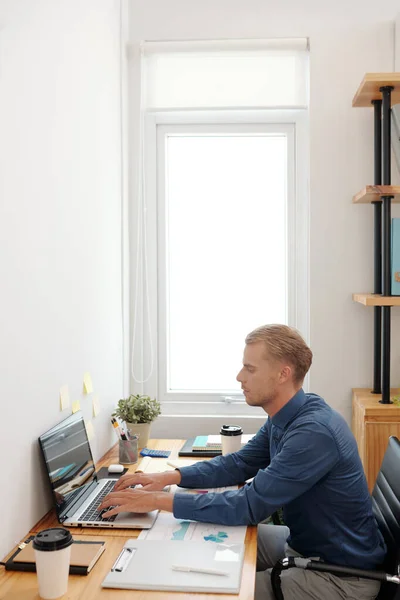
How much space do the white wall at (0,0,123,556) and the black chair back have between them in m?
0.97

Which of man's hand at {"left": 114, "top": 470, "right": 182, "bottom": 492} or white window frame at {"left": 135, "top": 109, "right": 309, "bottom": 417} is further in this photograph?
white window frame at {"left": 135, "top": 109, "right": 309, "bottom": 417}

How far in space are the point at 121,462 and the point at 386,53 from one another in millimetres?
2147

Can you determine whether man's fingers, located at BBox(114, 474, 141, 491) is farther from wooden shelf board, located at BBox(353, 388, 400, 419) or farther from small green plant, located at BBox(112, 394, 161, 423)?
wooden shelf board, located at BBox(353, 388, 400, 419)

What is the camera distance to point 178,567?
1.49 metres

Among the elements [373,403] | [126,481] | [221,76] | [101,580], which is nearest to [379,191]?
[373,403]

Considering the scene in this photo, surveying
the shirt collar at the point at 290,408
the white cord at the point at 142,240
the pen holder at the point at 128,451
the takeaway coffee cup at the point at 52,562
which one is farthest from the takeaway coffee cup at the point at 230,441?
the takeaway coffee cup at the point at 52,562

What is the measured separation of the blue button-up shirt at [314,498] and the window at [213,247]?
136 centimetres

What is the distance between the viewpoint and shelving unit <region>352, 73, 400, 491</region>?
266 cm

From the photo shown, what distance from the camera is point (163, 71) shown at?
3.15 metres

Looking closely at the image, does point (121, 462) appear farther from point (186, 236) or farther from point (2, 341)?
point (186, 236)

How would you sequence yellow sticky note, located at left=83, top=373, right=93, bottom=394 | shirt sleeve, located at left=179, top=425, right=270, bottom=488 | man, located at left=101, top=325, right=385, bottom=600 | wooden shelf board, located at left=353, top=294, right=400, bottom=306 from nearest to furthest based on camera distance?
1. man, located at left=101, top=325, right=385, bottom=600
2. shirt sleeve, located at left=179, top=425, right=270, bottom=488
3. yellow sticky note, located at left=83, top=373, right=93, bottom=394
4. wooden shelf board, located at left=353, top=294, right=400, bottom=306

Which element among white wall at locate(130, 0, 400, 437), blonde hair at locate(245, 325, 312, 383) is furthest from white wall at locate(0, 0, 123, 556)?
white wall at locate(130, 0, 400, 437)

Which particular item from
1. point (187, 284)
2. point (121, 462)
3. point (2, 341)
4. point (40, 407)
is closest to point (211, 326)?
point (187, 284)

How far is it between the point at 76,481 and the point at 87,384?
426 mm
